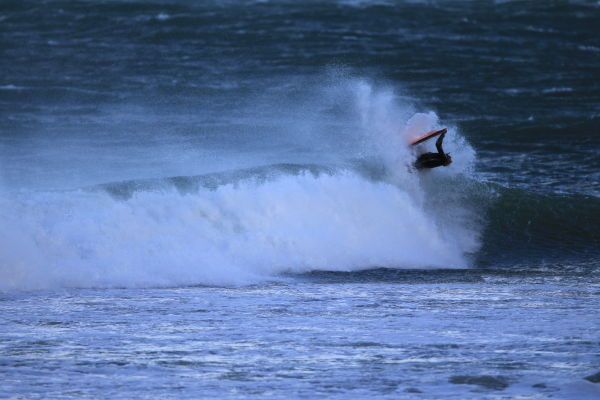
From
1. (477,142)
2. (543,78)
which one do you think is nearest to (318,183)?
(477,142)

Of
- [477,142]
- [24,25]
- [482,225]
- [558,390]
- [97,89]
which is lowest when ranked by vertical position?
[558,390]

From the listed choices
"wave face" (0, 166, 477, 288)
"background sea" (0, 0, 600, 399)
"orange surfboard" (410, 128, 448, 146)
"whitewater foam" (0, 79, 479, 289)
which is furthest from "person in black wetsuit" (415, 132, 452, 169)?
"wave face" (0, 166, 477, 288)

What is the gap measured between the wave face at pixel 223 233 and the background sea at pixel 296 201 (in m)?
0.04

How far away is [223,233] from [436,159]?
8.97 ft

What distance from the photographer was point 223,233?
1572cm

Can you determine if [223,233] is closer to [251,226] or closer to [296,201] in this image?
[251,226]

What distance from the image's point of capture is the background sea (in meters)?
10.3

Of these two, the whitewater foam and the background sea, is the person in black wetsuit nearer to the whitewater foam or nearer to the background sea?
the whitewater foam

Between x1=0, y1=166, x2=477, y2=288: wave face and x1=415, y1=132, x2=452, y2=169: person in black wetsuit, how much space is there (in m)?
0.95

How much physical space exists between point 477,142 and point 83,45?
10378 millimetres

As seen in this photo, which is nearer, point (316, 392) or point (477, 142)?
point (316, 392)

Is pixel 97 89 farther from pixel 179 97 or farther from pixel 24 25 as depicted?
pixel 24 25

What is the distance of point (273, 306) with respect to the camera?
12352mm

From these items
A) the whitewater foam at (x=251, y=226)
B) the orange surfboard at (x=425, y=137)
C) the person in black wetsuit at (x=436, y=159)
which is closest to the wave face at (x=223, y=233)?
the whitewater foam at (x=251, y=226)
